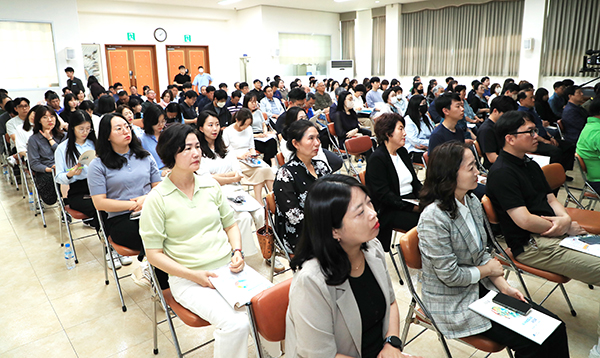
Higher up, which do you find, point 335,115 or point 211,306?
point 335,115

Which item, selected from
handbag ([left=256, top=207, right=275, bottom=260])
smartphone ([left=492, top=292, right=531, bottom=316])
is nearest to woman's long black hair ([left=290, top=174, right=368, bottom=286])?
smartphone ([left=492, top=292, right=531, bottom=316])

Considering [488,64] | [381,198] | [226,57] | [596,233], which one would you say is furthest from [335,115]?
[226,57]

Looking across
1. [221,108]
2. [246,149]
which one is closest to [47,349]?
[246,149]

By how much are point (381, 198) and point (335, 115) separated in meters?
3.40

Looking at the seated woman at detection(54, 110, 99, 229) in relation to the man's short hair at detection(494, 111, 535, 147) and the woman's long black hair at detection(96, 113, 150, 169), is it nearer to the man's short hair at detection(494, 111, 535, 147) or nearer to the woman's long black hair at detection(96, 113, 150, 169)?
the woman's long black hair at detection(96, 113, 150, 169)

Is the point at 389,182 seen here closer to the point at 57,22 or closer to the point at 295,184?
the point at 295,184

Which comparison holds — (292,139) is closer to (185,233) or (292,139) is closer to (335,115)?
(185,233)

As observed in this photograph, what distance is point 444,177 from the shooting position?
2.01m

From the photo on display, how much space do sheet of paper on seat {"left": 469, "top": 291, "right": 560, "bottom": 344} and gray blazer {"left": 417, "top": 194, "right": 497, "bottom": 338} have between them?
58 mm

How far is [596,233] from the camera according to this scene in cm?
271

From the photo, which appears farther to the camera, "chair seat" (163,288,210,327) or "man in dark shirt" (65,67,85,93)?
"man in dark shirt" (65,67,85,93)

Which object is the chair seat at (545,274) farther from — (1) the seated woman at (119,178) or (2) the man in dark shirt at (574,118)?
(2) the man in dark shirt at (574,118)

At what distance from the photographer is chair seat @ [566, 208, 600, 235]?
8.94 feet

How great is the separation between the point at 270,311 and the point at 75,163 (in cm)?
275
